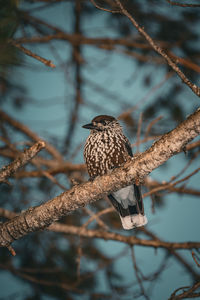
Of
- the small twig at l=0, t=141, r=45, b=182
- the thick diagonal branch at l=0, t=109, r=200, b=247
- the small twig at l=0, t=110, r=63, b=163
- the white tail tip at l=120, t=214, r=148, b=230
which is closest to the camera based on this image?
the thick diagonal branch at l=0, t=109, r=200, b=247

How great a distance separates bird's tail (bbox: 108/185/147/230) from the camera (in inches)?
119

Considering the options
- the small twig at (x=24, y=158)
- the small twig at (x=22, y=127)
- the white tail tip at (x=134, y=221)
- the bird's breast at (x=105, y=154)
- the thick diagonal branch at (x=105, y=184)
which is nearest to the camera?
the thick diagonal branch at (x=105, y=184)

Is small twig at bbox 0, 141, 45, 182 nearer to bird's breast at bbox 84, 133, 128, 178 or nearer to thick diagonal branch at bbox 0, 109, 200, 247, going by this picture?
thick diagonal branch at bbox 0, 109, 200, 247

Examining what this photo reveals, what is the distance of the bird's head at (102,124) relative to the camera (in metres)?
3.09

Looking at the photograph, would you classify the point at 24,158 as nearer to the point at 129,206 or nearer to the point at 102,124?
the point at 102,124

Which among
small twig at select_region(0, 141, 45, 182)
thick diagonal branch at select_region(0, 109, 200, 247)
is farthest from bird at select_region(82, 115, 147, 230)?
small twig at select_region(0, 141, 45, 182)

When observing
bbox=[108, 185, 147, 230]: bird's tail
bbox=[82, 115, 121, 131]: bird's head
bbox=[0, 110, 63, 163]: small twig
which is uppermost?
bbox=[0, 110, 63, 163]: small twig

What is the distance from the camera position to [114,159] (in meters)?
2.86

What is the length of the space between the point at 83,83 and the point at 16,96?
1.11m

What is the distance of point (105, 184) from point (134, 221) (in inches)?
45.9

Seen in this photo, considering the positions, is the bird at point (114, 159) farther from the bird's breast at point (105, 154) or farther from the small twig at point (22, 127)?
the small twig at point (22, 127)

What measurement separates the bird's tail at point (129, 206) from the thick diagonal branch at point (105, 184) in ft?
3.18

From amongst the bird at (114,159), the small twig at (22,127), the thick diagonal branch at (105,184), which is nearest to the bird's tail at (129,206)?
the bird at (114,159)

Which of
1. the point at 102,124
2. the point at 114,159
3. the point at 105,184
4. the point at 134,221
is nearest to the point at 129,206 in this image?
the point at 134,221
